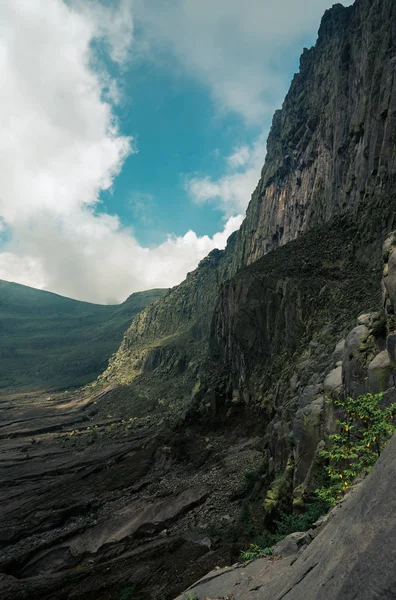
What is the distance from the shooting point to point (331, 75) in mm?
59281

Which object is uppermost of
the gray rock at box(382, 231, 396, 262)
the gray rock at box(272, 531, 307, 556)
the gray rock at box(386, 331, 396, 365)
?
the gray rock at box(382, 231, 396, 262)

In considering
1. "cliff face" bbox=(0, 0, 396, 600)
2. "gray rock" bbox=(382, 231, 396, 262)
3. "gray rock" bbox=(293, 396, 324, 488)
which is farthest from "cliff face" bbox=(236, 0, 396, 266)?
"gray rock" bbox=(293, 396, 324, 488)

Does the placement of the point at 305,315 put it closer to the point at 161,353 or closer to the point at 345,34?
the point at 345,34

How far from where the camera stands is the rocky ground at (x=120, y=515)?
16375 millimetres

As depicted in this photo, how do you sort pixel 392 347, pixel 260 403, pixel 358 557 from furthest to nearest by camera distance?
pixel 260 403, pixel 392 347, pixel 358 557

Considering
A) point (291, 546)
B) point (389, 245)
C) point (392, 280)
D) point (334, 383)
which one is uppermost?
point (389, 245)

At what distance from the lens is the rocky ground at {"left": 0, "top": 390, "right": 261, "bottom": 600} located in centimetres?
1638

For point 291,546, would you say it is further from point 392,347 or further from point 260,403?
point 260,403

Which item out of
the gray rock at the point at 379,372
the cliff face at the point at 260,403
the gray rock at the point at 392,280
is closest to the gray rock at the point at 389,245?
the cliff face at the point at 260,403

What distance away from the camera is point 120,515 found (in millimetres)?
23656

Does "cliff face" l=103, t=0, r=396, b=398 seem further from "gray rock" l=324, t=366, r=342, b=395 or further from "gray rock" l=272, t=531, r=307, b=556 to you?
"gray rock" l=272, t=531, r=307, b=556

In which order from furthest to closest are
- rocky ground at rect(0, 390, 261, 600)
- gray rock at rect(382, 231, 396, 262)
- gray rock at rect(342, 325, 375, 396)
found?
rocky ground at rect(0, 390, 261, 600) → gray rock at rect(382, 231, 396, 262) → gray rock at rect(342, 325, 375, 396)

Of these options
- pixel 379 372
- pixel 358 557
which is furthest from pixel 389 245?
pixel 358 557

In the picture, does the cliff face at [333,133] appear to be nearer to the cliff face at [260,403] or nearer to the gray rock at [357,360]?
the cliff face at [260,403]
